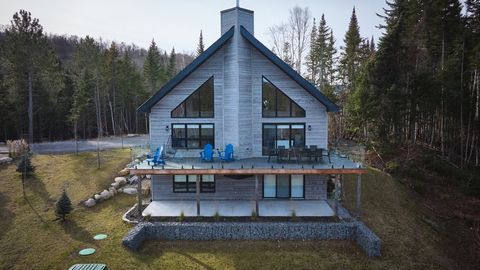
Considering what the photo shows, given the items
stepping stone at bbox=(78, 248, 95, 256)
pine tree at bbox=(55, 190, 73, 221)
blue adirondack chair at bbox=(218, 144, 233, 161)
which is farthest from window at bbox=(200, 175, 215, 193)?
pine tree at bbox=(55, 190, 73, 221)

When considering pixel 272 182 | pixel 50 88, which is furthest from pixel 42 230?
pixel 50 88

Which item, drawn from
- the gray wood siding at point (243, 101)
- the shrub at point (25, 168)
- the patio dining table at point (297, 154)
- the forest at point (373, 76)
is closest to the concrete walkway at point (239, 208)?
the patio dining table at point (297, 154)

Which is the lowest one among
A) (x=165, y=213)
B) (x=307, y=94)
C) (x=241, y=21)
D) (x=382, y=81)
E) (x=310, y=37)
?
(x=165, y=213)

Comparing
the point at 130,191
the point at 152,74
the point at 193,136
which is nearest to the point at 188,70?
the point at 193,136

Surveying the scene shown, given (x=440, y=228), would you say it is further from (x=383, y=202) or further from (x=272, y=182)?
(x=272, y=182)

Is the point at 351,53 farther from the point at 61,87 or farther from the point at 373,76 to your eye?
the point at 61,87

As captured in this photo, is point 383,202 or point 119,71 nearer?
point 383,202
